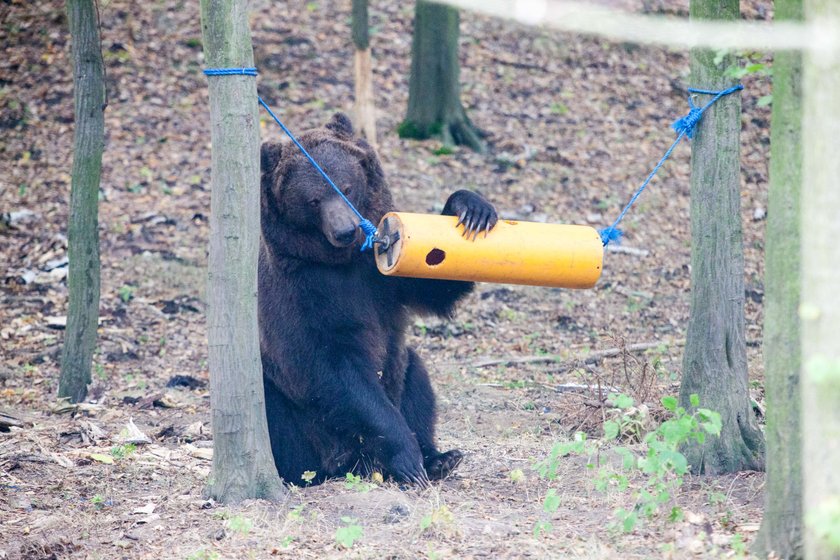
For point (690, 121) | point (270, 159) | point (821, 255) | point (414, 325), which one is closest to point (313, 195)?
point (270, 159)

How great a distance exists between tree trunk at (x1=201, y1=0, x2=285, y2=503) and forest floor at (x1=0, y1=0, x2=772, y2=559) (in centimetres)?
33

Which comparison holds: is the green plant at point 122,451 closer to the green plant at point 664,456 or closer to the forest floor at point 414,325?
the forest floor at point 414,325

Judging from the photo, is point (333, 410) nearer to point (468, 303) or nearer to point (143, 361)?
point (143, 361)

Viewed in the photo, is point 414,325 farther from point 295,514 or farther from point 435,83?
point 295,514

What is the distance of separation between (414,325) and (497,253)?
4.07 metres

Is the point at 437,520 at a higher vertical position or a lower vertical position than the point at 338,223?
lower

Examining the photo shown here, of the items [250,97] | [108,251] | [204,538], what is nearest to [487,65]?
[108,251]

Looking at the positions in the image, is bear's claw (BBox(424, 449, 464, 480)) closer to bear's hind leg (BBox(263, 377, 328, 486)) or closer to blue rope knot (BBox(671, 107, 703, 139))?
bear's hind leg (BBox(263, 377, 328, 486))

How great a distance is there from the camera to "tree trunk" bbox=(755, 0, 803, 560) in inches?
130

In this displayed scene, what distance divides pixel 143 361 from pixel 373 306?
131 inches

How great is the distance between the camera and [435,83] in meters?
12.2

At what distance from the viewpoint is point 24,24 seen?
13539 mm

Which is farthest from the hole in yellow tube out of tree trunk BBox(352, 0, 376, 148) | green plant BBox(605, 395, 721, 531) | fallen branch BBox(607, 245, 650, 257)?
tree trunk BBox(352, 0, 376, 148)

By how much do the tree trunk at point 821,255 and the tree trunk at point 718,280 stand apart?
196 centimetres
